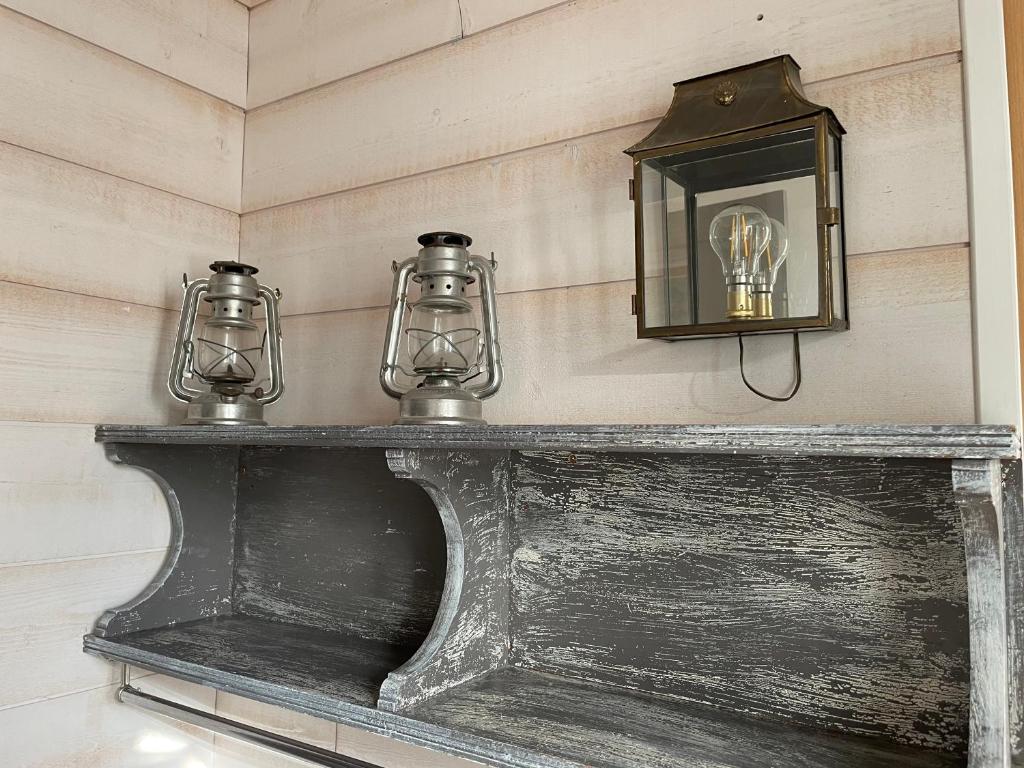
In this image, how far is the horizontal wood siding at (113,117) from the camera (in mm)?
1045

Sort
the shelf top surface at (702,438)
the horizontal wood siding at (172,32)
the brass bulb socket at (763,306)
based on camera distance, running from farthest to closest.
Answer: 1. the horizontal wood siding at (172,32)
2. the brass bulb socket at (763,306)
3. the shelf top surface at (702,438)

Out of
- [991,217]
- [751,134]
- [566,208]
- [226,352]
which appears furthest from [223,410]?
[991,217]

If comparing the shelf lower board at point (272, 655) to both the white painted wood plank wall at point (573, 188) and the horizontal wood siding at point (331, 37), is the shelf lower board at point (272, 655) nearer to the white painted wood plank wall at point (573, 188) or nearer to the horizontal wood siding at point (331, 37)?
the white painted wood plank wall at point (573, 188)

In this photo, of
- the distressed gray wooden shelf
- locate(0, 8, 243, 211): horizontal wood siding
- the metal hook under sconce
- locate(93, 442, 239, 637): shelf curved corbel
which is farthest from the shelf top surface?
locate(0, 8, 243, 211): horizontal wood siding

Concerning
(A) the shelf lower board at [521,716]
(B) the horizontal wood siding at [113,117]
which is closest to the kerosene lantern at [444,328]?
(A) the shelf lower board at [521,716]

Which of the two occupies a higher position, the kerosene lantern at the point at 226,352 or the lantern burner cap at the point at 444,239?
the lantern burner cap at the point at 444,239

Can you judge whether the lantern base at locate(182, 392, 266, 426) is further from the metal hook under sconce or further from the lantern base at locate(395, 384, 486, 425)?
the metal hook under sconce

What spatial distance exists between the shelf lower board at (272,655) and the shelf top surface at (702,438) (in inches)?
10.8

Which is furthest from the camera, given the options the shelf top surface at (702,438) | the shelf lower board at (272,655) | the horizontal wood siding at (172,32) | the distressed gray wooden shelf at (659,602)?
the horizontal wood siding at (172,32)

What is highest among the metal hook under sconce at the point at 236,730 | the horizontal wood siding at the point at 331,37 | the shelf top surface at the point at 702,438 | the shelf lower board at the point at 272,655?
the horizontal wood siding at the point at 331,37

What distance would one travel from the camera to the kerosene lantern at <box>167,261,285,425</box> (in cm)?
105

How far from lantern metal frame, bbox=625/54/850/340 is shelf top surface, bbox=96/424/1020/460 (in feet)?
0.58

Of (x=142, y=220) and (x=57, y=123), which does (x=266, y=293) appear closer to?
(x=142, y=220)

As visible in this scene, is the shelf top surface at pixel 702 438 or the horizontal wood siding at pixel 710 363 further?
the horizontal wood siding at pixel 710 363
